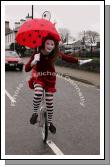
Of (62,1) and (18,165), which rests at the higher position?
(62,1)

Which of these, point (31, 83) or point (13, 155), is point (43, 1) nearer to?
point (31, 83)

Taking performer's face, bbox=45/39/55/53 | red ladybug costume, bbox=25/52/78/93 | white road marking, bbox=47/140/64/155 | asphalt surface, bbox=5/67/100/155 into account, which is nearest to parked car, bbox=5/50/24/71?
asphalt surface, bbox=5/67/100/155

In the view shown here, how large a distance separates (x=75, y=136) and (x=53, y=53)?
1.94 metres

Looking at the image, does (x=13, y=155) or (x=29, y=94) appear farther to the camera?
(x=29, y=94)

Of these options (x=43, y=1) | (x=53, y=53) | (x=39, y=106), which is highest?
(x=43, y=1)

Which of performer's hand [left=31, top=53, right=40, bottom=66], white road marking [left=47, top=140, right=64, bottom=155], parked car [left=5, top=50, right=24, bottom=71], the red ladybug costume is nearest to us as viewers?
performer's hand [left=31, top=53, right=40, bottom=66]

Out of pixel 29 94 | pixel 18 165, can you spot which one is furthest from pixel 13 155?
pixel 29 94

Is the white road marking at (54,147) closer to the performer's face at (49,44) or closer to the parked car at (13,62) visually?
the performer's face at (49,44)

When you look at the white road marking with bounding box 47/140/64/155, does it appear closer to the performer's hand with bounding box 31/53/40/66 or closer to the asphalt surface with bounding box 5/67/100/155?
the asphalt surface with bounding box 5/67/100/155

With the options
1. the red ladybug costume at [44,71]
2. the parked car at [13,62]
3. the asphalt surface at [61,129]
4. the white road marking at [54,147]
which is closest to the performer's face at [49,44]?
the red ladybug costume at [44,71]

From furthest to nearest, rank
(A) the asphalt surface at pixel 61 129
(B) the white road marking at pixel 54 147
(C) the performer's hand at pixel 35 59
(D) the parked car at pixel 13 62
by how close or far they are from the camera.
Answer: (D) the parked car at pixel 13 62 < (A) the asphalt surface at pixel 61 129 < (B) the white road marking at pixel 54 147 < (C) the performer's hand at pixel 35 59

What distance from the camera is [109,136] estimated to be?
6609 millimetres

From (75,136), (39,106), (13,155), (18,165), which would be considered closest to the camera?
(18,165)

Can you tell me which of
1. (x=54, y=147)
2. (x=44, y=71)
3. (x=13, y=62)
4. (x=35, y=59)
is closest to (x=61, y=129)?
(x=54, y=147)
